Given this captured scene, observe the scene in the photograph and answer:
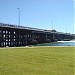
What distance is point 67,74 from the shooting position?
15914 millimetres

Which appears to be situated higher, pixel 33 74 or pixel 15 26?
pixel 15 26

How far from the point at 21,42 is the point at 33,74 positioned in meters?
138

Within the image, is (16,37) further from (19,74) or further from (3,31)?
(19,74)

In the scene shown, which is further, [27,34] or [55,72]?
[27,34]

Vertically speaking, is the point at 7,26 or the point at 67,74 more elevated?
the point at 7,26

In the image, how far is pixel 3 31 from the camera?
461 feet

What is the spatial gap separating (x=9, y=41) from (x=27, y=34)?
61.1ft

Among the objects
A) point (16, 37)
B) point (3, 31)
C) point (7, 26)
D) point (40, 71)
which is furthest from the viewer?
point (16, 37)

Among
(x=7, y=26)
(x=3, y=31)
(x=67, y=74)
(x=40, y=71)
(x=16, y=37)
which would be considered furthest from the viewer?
(x=16, y=37)

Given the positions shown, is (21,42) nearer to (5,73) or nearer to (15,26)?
(15,26)

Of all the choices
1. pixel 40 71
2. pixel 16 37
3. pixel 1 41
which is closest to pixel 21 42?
pixel 16 37

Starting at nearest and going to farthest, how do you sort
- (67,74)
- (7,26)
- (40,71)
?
(67,74)
(40,71)
(7,26)

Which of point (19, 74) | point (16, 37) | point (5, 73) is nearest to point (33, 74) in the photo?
point (19, 74)

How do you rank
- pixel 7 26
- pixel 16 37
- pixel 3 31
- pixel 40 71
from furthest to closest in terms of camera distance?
pixel 16 37 → pixel 3 31 → pixel 7 26 → pixel 40 71
